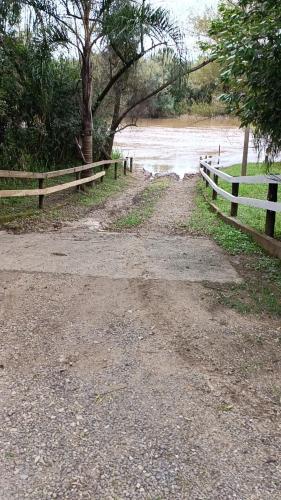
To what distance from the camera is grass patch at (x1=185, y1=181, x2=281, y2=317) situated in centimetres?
404

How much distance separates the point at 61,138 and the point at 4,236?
8544mm

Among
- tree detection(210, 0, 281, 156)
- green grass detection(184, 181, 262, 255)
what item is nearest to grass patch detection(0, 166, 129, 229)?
green grass detection(184, 181, 262, 255)

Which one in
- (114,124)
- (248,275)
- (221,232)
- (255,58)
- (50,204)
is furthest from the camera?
(114,124)

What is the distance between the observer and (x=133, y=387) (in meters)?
2.69

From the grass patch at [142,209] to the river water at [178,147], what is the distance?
2.91 m

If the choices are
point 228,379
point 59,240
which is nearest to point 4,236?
point 59,240

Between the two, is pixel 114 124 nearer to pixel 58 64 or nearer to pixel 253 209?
pixel 58 64

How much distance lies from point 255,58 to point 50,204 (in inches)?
251

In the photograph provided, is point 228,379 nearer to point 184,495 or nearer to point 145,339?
point 145,339

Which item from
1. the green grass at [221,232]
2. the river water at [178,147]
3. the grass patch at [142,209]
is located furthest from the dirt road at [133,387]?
the river water at [178,147]

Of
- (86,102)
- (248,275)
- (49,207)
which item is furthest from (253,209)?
(86,102)

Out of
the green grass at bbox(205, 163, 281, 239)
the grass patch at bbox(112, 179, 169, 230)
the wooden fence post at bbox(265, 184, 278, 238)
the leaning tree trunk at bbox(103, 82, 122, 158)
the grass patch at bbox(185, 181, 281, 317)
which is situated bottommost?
the grass patch at bbox(112, 179, 169, 230)

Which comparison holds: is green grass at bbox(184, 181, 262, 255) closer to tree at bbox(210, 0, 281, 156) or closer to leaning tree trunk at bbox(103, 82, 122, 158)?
tree at bbox(210, 0, 281, 156)

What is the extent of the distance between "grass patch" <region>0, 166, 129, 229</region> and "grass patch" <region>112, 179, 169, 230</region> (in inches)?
36.8
